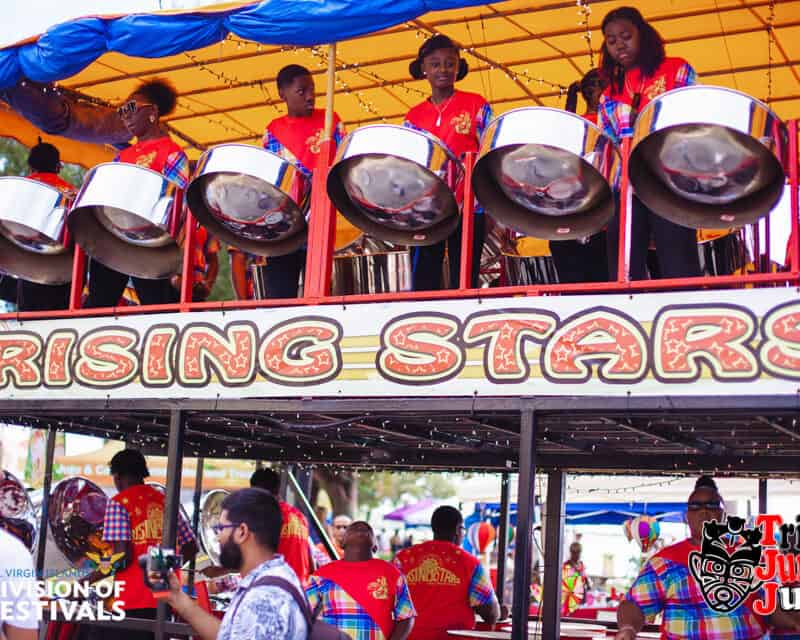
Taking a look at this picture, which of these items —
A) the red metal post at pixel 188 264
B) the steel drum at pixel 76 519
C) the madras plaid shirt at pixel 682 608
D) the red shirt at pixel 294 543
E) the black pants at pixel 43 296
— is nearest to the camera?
the madras plaid shirt at pixel 682 608

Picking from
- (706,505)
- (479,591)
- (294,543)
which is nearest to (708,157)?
(706,505)

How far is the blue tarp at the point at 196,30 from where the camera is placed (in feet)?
11.3

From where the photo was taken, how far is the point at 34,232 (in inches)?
156

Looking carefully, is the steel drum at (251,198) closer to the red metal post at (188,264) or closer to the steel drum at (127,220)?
the red metal post at (188,264)

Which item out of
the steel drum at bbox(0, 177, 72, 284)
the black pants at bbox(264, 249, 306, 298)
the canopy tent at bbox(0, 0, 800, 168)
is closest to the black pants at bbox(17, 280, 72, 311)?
the steel drum at bbox(0, 177, 72, 284)

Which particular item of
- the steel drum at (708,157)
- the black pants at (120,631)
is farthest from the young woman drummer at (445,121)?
the black pants at (120,631)

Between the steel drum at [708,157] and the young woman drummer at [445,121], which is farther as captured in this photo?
the young woman drummer at [445,121]

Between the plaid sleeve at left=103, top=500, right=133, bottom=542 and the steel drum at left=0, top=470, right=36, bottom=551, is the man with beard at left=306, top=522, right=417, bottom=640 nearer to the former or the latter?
the plaid sleeve at left=103, top=500, right=133, bottom=542

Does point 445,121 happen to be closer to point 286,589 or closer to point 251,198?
point 251,198

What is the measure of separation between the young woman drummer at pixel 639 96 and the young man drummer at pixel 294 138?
0.96m

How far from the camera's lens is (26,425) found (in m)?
4.72

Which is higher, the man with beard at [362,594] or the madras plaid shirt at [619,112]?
the madras plaid shirt at [619,112]

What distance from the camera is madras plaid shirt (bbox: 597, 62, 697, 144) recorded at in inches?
126

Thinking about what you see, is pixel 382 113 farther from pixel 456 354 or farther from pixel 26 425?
pixel 456 354
